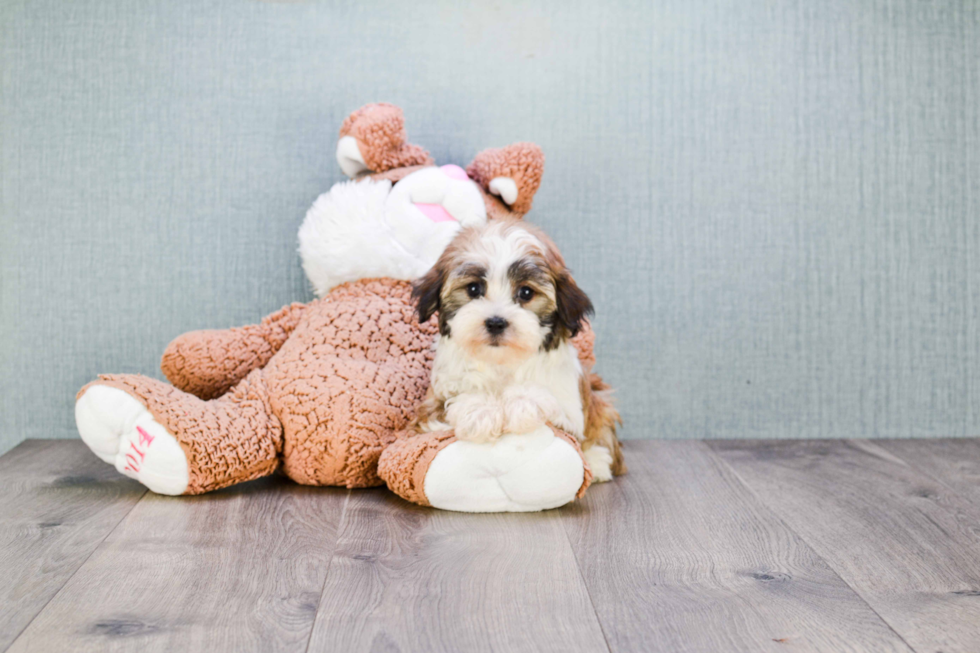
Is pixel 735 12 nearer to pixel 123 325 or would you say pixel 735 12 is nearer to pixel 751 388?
pixel 751 388

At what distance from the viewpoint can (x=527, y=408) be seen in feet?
5.46

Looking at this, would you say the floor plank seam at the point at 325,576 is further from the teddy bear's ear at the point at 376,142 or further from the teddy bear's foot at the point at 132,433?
the teddy bear's ear at the point at 376,142

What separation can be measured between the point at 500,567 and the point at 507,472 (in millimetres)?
275

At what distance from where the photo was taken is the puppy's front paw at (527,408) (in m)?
1.66

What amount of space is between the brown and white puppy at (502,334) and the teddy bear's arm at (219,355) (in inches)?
22.0

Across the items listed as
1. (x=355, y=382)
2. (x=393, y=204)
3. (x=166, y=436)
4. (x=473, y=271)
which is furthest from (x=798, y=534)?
(x=166, y=436)

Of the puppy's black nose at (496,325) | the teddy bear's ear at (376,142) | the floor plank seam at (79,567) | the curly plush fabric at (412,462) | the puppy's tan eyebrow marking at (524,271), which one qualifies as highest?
the teddy bear's ear at (376,142)

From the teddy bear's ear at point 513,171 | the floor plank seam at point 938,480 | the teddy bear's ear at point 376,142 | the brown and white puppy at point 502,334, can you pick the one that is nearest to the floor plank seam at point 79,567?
the brown and white puppy at point 502,334

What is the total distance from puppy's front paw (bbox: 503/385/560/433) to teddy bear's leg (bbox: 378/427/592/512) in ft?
0.09

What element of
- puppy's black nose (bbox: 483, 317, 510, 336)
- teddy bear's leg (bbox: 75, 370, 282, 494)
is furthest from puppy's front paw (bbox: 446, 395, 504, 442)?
teddy bear's leg (bbox: 75, 370, 282, 494)

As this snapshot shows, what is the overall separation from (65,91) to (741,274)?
2056 millimetres

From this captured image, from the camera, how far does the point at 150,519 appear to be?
1680 millimetres

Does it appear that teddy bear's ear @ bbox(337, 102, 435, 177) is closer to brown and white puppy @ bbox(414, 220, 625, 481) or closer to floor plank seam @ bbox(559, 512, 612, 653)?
brown and white puppy @ bbox(414, 220, 625, 481)

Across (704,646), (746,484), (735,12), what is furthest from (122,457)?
(735,12)
